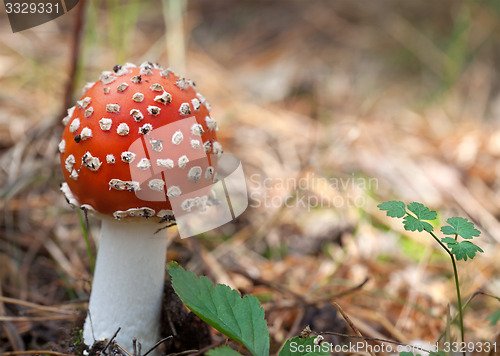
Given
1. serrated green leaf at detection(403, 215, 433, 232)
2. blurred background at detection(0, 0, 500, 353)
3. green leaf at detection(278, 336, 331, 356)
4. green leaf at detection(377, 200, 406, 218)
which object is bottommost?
blurred background at detection(0, 0, 500, 353)

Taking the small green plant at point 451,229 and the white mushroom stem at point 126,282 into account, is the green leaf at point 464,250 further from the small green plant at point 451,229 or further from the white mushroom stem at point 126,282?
the white mushroom stem at point 126,282

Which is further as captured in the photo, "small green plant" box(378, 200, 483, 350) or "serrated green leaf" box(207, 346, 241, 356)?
"small green plant" box(378, 200, 483, 350)

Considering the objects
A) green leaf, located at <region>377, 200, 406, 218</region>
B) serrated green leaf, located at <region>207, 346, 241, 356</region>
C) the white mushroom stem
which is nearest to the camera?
serrated green leaf, located at <region>207, 346, 241, 356</region>

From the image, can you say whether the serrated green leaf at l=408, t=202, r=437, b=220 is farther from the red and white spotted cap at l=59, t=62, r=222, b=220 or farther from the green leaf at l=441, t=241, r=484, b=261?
the red and white spotted cap at l=59, t=62, r=222, b=220

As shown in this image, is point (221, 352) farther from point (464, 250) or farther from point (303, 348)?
point (464, 250)

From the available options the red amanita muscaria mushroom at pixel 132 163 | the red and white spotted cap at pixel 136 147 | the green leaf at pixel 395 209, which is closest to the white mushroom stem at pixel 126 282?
the red amanita muscaria mushroom at pixel 132 163

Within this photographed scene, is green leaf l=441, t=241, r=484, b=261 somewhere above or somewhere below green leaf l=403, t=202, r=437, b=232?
below

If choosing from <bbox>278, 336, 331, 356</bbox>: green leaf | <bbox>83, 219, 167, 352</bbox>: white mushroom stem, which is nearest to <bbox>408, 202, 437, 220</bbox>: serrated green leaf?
<bbox>278, 336, 331, 356</bbox>: green leaf
